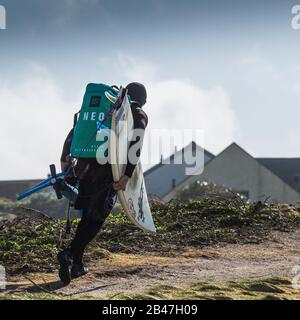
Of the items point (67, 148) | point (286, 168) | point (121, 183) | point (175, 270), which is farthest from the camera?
point (286, 168)

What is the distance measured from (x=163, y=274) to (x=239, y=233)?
8.10 feet

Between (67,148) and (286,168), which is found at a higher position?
(286,168)

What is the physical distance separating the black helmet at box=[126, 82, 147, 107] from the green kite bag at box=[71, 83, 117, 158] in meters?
0.28

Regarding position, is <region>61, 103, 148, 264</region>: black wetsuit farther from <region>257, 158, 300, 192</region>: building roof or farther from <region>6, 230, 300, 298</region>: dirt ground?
<region>257, 158, 300, 192</region>: building roof

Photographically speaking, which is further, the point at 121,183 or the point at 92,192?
the point at 92,192

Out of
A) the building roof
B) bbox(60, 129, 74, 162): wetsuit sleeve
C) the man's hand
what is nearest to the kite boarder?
the man's hand

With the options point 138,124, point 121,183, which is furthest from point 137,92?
point 121,183

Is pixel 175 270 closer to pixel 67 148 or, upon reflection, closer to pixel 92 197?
pixel 92 197

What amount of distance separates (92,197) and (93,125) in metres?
0.59

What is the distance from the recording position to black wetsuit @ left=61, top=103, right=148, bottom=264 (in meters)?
6.03

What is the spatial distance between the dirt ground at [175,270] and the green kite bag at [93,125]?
3.52 ft

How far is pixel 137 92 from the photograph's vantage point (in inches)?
251

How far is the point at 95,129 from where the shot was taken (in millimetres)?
6020
